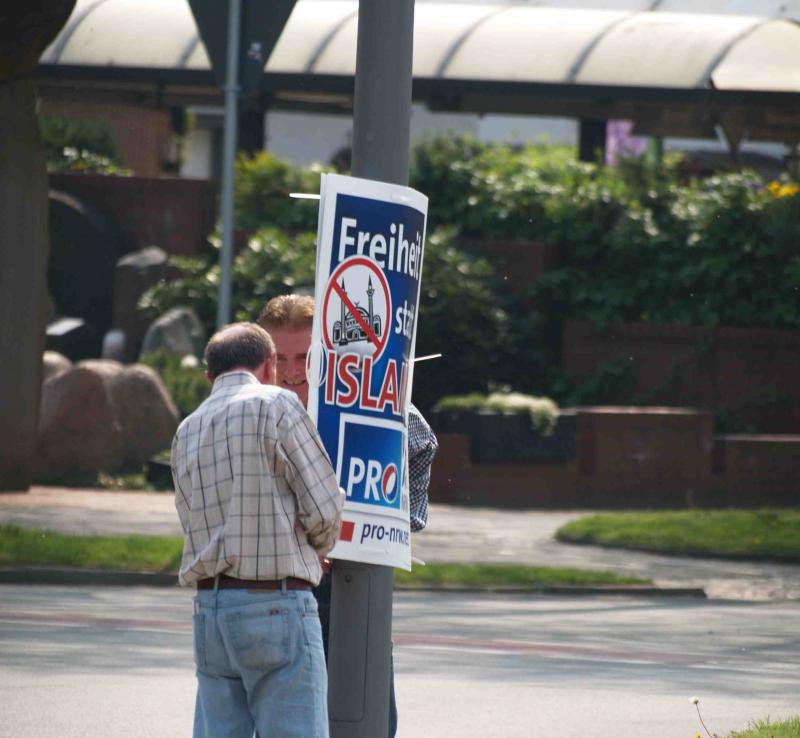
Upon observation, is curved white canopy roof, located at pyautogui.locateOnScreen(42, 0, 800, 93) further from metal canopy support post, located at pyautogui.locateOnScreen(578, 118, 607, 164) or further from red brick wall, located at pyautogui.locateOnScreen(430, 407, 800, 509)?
red brick wall, located at pyautogui.locateOnScreen(430, 407, 800, 509)

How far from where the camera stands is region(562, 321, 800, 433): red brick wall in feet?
73.7

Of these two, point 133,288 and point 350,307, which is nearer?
point 350,307

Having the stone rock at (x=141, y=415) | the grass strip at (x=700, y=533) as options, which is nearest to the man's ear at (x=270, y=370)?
the grass strip at (x=700, y=533)

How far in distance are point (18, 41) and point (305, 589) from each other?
1237cm

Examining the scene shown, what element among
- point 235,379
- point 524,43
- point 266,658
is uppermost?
point 524,43

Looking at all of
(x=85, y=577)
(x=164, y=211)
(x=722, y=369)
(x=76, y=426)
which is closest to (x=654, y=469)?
(x=722, y=369)

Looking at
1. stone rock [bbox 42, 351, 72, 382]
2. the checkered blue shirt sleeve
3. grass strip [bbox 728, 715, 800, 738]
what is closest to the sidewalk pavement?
stone rock [bbox 42, 351, 72, 382]

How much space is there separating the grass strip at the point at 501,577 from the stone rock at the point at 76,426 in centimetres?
582

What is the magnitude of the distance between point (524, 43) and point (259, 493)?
21.6m

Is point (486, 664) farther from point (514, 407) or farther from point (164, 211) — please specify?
point (164, 211)

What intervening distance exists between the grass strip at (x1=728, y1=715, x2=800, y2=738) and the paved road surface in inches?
15.8

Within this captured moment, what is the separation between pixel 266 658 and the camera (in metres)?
5.12

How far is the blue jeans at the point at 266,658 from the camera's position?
5.12 metres

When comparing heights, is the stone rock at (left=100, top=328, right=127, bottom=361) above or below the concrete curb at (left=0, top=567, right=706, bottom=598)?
above
